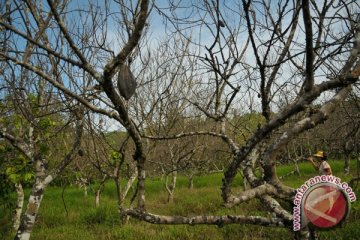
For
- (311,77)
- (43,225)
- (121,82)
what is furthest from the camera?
(43,225)

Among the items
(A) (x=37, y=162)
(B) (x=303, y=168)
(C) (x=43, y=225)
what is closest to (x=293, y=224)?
(A) (x=37, y=162)

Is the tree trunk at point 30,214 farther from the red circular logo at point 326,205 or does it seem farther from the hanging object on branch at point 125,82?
the red circular logo at point 326,205

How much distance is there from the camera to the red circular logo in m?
1.52

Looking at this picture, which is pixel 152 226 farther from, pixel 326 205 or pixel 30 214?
pixel 326 205

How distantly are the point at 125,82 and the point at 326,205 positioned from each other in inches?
43.8

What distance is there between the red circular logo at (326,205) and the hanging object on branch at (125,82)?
99 cm

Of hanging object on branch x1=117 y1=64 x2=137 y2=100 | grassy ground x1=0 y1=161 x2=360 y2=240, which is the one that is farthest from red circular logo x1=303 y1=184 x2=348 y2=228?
grassy ground x1=0 y1=161 x2=360 y2=240

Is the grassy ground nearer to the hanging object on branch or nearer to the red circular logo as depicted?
the red circular logo

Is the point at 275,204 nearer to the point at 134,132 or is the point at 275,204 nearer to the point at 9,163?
the point at 134,132

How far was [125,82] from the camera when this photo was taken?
1.82 meters

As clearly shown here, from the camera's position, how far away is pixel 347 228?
5.81m

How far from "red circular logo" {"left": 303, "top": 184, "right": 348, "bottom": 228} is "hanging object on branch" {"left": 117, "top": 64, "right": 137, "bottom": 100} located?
3.26 ft

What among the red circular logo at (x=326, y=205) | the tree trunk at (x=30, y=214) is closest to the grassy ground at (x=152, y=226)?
the red circular logo at (x=326, y=205)

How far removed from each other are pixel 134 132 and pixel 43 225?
26.8 ft
